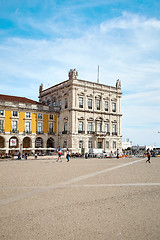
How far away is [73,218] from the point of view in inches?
228

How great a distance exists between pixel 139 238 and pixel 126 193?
4.11 metres

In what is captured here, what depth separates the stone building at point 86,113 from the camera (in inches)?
2026

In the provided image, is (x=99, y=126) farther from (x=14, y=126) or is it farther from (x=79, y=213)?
(x=79, y=213)

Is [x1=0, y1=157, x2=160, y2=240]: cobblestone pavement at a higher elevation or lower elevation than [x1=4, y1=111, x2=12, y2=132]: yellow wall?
lower

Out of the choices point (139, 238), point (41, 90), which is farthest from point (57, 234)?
point (41, 90)

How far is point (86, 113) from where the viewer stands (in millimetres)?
53281

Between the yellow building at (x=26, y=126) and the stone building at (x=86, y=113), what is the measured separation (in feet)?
6.97

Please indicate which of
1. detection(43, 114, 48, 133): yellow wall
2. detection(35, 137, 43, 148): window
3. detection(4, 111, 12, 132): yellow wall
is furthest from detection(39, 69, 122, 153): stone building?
detection(4, 111, 12, 132): yellow wall

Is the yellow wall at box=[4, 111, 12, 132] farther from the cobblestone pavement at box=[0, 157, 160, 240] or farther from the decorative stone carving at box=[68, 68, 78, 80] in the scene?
the cobblestone pavement at box=[0, 157, 160, 240]

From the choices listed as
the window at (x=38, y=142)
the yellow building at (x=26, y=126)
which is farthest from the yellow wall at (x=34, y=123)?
the window at (x=38, y=142)

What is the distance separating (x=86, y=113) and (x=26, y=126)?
42.1ft

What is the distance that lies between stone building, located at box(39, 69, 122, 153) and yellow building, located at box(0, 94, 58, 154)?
2126 mm

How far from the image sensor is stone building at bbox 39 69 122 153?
51.5 m

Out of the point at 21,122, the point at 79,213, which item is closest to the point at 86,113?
Result: the point at 21,122
